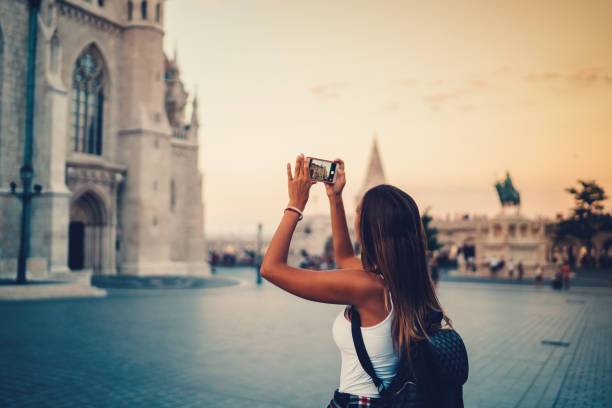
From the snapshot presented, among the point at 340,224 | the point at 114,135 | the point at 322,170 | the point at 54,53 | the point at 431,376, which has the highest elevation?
the point at 54,53

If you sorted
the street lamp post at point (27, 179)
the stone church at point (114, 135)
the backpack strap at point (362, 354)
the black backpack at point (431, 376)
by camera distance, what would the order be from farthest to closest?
the stone church at point (114, 135) < the street lamp post at point (27, 179) < the backpack strap at point (362, 354) < the black backpack at point (431, 376)

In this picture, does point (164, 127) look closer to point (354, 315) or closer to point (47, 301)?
point (47, 301)

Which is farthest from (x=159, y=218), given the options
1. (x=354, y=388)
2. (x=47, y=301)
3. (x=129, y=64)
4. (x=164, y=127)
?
(x=354, y=388)

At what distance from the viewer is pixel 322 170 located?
2354 millimetres

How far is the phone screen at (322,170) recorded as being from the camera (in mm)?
2289

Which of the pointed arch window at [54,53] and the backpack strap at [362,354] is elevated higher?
the pointed arch window at [54,53]

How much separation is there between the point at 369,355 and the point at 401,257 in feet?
1.33

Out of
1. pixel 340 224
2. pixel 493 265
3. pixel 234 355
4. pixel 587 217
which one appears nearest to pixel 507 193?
pixel 493 265

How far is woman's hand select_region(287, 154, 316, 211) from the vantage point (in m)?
2.20

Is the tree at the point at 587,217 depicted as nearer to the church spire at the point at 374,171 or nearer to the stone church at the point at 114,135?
the church spire at the point at 374,171

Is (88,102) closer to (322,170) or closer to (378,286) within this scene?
(322,170)

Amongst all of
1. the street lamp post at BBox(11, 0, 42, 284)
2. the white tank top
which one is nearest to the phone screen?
the white tank top

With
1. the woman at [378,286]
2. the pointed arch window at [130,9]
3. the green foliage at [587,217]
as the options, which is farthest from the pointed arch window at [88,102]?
the green foliage at [587,217]

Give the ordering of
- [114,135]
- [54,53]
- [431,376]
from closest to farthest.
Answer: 1. [431,376]
2. [54,53]
3. [114,135]
